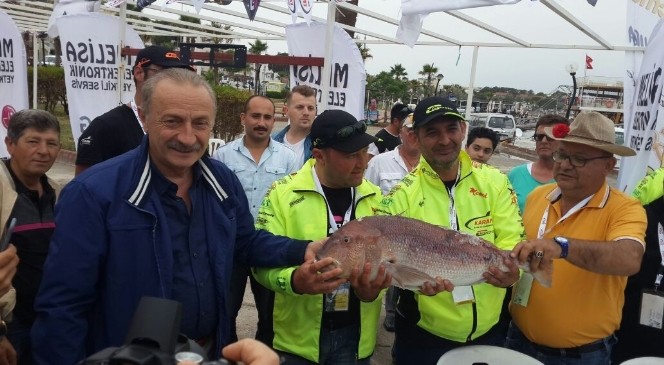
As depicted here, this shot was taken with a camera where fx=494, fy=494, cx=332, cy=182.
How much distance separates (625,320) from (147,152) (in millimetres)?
2647

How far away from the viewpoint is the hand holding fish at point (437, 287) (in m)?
2.28

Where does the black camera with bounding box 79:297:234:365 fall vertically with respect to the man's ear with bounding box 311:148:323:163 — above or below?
below

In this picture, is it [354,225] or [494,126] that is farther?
[494,126]

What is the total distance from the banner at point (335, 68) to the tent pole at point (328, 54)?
0.03 metres

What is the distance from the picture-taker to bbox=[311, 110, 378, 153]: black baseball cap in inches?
103

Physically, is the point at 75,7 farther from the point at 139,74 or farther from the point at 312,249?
the point at 312,249

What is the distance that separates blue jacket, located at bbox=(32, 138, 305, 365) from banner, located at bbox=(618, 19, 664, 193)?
3903 mm

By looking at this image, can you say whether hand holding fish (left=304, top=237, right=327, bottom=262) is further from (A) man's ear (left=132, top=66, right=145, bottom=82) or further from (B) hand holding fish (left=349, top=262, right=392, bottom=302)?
(A) man's ear (left=132, top=66, right=145, bottom=82)

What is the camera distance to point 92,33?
21.6 ft

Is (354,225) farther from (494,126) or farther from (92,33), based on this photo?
(494,126)

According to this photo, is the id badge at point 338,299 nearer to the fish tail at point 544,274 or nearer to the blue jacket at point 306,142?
the fish tail at point 544,274

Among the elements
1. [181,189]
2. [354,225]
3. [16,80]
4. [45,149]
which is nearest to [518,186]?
[354,225]

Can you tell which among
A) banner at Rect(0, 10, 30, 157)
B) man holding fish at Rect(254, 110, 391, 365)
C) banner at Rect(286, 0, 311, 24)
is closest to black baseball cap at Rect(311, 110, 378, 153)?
man holding fish at Rect(254, 110, 391, 365)

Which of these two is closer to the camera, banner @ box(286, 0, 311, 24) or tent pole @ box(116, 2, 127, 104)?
banner @ box(286, 0, 311, 24)
